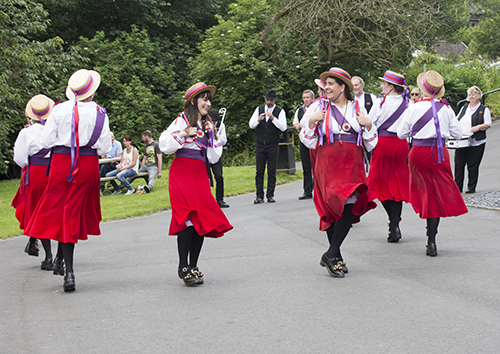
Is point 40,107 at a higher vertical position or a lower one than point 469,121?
higher

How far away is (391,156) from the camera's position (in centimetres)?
775

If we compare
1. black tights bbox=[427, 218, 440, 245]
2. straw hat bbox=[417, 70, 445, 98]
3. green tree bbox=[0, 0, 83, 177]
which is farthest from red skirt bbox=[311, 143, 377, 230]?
green tree bbox=[0, 0, 83, 177]

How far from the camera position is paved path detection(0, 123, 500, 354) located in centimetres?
412

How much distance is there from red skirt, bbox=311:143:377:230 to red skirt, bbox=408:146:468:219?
126 centimetres

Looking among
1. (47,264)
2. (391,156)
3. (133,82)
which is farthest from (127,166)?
(133,82)

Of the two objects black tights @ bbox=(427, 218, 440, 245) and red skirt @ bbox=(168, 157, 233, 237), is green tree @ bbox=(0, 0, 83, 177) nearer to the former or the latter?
red skirt @ bbox=(168, 157, 233, 237)

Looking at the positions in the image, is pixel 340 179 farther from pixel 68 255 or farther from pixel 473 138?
pixel 473 138

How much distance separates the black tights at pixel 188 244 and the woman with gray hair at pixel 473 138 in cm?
760

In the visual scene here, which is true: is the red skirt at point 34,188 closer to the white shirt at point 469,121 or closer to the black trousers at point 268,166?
the black trousers at point 268,166

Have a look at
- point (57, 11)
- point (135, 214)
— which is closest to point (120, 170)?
point (135, 214)

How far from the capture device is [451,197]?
690 centimetres

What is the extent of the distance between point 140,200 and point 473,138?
7.44 metres

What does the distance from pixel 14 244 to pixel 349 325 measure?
629 centimetres

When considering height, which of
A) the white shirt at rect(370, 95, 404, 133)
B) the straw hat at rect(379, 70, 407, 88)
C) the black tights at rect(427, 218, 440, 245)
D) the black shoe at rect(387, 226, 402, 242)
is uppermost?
the straw hat at rect(379, 70, 407, 88)
